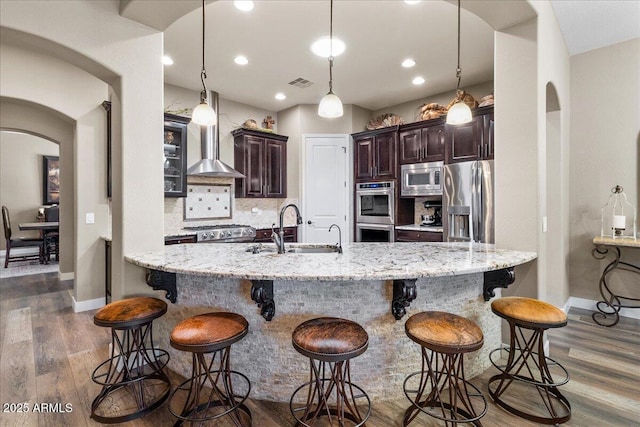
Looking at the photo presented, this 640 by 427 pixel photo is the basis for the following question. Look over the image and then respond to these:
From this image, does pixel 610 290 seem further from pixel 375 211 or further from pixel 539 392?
pixel 375 211

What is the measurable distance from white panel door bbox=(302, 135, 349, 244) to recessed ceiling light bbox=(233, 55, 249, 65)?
5.92 feet

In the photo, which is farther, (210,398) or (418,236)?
(418,236)

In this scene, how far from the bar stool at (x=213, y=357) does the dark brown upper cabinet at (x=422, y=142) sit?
382 centimetres

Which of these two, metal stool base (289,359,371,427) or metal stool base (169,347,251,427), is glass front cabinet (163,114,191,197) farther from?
metal stool base (289,359,371,427)

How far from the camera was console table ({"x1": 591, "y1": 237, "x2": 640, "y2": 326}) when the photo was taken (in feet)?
11.0

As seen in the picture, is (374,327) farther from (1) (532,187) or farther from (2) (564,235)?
(2) (564,235)

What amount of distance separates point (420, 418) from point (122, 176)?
2551 millimetres

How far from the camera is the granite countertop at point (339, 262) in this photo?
1650mm

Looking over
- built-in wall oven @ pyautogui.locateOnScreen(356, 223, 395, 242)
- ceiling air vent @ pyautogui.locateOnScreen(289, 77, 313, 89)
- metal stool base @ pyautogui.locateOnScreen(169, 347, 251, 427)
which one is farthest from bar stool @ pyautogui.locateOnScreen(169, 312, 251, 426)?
ceiling air vent @ pyautogui.locateOnScreen(289, 77, 313, 89)

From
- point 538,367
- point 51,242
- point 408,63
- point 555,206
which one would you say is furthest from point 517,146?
point 51,242

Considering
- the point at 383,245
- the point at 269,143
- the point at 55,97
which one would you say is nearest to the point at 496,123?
the point at 383,245

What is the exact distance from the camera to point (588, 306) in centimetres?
378

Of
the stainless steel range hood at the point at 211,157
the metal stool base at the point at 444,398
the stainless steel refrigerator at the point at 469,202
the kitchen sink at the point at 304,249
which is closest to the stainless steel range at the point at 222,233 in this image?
the stainless steel range hood at the point at 211,157

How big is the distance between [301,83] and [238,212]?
235 cm
